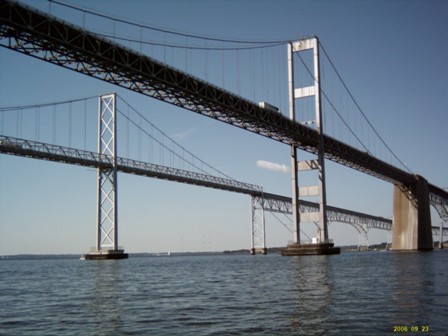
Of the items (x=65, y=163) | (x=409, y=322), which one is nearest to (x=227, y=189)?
(x=65, y=163)

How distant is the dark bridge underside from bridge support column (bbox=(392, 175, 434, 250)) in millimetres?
24967

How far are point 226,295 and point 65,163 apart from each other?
179 feet

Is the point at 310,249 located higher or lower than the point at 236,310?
higher

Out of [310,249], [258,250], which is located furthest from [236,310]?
[258,250]

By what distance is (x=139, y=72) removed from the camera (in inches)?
1550

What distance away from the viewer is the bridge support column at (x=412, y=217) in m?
86.0

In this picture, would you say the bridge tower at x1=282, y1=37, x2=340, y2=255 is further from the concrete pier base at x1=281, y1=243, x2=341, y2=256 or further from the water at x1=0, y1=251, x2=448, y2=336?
the water at x1=0, y1=251, x2=448, y2=336

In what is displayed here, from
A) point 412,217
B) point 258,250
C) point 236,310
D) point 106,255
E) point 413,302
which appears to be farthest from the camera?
point 258,250

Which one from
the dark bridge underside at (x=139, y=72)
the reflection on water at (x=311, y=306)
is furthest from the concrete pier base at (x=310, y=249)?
the reflection on water at (x=311, y=306)

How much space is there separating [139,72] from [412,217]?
60.5 m

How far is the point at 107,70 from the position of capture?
126ft

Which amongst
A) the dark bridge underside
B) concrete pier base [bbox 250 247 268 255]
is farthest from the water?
concrete pier base [bbox 250 247 268 255]

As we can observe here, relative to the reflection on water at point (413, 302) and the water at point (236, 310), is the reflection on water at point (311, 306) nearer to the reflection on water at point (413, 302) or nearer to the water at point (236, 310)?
the water at point (236, 310)

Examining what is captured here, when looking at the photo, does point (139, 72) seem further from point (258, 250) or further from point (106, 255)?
point (258, 250)
